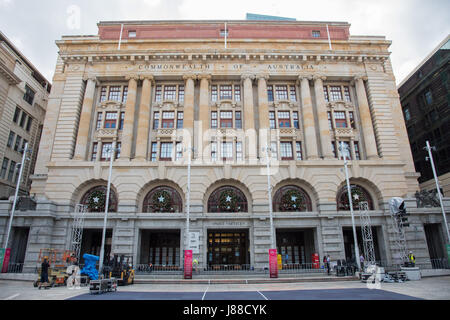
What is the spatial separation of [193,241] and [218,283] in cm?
742

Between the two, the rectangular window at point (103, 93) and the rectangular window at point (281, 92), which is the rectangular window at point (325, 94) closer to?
the rectangular window at point (281, 92)

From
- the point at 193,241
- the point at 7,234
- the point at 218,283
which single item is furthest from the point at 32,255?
the point at 218,283

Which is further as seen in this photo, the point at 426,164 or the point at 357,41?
the point at 426,164

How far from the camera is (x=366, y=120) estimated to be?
33.8 meters

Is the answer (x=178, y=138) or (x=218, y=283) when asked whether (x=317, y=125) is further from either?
(x=218, y=283)

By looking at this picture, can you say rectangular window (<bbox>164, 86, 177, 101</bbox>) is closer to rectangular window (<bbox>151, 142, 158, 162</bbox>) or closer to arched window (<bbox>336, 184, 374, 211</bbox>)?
rectangular window (<bbox>151, 142, 158, 162</bbox>)

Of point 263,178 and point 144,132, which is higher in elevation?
point 144,132

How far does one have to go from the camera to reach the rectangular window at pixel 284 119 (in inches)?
1373

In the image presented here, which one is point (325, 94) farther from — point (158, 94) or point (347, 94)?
point (158, 94)

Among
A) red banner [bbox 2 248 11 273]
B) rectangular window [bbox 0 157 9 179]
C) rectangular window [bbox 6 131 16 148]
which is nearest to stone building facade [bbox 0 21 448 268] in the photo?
red banner [bbox 2 248 11 273]

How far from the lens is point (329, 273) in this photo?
80.2ft

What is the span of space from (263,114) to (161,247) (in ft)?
67.1

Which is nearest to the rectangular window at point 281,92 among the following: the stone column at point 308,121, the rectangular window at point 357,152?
the stone column at point 308,121
